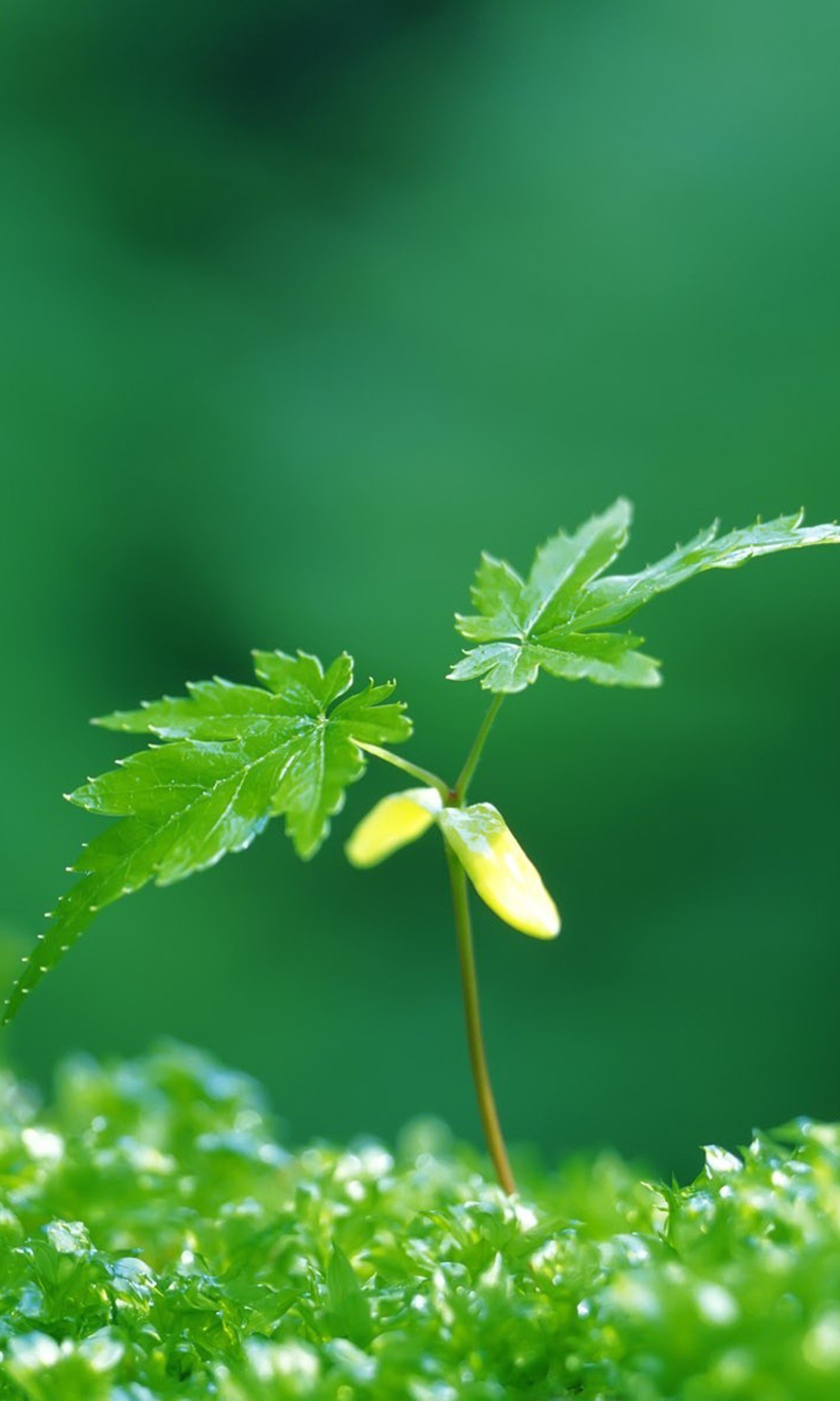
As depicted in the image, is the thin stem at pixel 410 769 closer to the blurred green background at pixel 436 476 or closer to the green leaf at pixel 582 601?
the green leaf at pixel 582 601

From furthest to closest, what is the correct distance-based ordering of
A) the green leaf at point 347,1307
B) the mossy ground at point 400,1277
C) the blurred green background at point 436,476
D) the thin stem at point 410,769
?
the blurred green background at point 436,476 → the thin stem at point 410,769 → the green leaf at point 347,1307 → the mossy ground at point 400,1277

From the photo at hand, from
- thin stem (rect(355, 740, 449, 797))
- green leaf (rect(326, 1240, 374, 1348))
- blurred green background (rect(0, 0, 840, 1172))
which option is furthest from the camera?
blurred green background (rect(0, 0, 840, 1172))

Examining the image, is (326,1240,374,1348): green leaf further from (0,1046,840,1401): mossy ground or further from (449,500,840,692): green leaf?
(449,500,840,692): green leaf

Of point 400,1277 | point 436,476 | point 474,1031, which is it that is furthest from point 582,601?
point 436,476

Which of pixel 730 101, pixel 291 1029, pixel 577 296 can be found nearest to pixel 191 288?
pixel 577 296

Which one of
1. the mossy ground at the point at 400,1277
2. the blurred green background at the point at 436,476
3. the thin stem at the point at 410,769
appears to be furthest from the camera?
the blurred green background at the point at 436,476

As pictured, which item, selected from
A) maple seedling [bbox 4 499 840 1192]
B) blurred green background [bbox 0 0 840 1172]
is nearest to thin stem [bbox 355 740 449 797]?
maple seedling [bbox 4 499 840 1192]

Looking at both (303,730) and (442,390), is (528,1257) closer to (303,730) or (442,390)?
(303,730)

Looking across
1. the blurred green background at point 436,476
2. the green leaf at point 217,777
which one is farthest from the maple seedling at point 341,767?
the blurred green background at point 436,476
